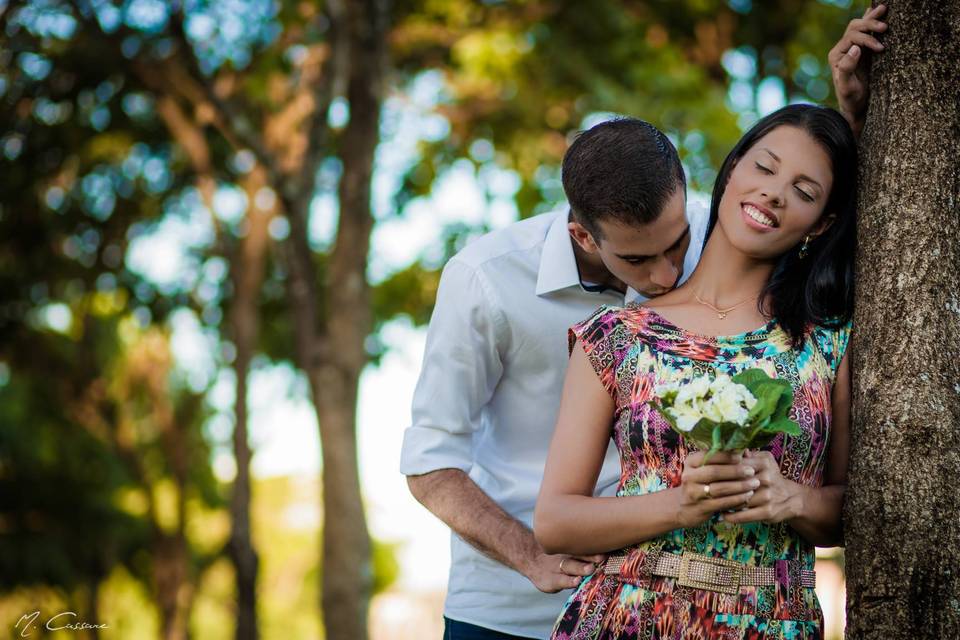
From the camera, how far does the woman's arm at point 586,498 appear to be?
2.85 m

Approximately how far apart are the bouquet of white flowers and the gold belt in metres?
0.41

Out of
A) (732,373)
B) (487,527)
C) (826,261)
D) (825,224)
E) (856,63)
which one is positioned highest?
(856,63)

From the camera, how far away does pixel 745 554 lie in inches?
112

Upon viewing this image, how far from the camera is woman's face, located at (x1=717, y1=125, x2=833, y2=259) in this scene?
302cm

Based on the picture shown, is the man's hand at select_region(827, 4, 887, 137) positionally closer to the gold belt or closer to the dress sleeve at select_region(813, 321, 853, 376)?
the dress sleeve at select_region(813, 321, 853, 376)

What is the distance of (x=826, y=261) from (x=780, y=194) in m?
0.22

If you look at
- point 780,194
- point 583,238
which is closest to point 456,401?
point 583,238

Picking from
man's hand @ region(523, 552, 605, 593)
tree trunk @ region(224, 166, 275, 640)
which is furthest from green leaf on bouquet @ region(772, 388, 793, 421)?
tree trunk @ region(224, 166, 275, 640)

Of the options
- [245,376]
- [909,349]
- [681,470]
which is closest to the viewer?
[909,349]

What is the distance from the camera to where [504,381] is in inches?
153

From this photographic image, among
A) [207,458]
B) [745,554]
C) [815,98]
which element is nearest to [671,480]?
[745,554]

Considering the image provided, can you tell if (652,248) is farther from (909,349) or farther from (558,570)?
(558,570)

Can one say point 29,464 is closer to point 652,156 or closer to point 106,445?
point 106,445

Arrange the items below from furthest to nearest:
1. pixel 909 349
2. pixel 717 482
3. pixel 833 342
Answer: pixel 833 342
pixel 909 349
pixel 717 482
